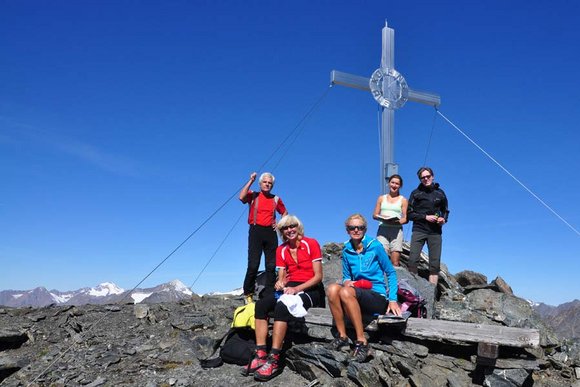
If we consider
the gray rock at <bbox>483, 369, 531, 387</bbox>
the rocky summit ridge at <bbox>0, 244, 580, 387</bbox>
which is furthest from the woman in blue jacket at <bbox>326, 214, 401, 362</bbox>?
the gray rock at <bbox>483, 369, 531, 387</bbox>

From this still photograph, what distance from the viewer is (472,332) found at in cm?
657

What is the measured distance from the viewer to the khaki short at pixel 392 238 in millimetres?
9570

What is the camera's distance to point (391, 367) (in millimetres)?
6273

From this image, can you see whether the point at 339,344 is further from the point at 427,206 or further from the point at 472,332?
the point at 427,206

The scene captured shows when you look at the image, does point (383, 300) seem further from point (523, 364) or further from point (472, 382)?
point (523, 364)

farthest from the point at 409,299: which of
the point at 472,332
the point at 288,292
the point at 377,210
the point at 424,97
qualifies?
the point at 424,97

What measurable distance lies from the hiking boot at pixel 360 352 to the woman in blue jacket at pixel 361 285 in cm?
1

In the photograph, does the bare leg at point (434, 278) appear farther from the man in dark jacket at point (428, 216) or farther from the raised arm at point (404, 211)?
the raised arm at point (404, 211)

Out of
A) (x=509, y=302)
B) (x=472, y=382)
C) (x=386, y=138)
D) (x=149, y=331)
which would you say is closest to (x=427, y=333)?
(x=472, y=382)

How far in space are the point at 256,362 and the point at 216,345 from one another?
4.90 ft

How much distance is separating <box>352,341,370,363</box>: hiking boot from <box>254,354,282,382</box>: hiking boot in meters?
1.04

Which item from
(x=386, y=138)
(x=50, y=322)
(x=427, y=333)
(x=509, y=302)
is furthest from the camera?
(x=386, y=138)

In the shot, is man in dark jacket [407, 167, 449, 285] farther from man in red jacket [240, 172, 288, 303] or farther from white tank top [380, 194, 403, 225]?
man in red jacket [240, 172, 288, 303]

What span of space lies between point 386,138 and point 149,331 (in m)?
7.10
